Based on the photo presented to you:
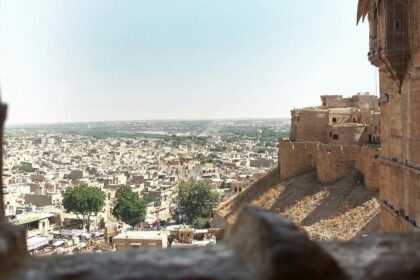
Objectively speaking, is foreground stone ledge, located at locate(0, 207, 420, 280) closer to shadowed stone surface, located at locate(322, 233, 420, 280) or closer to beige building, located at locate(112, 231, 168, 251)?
shadowed stone surface, located at locate(322, 233, 420, 280)

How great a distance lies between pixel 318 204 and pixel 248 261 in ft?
72.1

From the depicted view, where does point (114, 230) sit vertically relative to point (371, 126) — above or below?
below

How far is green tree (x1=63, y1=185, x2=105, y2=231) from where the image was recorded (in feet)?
122

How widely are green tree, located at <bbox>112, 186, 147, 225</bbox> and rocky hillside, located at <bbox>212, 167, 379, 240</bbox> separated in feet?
33.7

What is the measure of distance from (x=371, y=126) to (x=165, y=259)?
24.8 metres

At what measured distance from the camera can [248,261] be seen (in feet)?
7.88

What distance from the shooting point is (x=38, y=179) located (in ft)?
185

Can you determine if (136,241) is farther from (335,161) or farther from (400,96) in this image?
(400,96)

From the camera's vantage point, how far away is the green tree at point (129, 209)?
37.9 m

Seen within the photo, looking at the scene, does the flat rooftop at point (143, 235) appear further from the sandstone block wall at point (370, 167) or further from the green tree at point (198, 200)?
the green tree at point (198, 200)

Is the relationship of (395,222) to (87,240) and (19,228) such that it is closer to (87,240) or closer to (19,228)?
(19,228)

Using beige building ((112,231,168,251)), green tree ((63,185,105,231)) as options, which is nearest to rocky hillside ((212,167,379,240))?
A: beige building ((112,231,168,251))

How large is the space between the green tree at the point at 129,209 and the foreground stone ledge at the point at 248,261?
35.8 metres

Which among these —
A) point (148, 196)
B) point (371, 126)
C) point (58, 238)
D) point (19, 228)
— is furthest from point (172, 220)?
point (19, 228)
